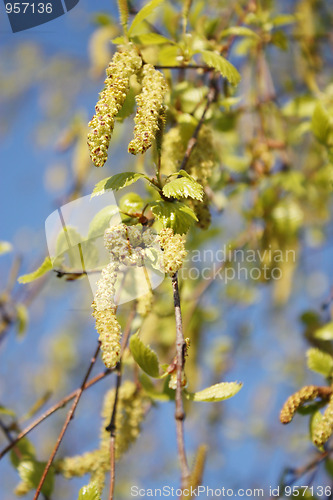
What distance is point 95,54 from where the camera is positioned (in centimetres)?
201

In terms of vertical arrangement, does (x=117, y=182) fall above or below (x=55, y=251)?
above

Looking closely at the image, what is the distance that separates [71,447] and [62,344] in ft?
3.65

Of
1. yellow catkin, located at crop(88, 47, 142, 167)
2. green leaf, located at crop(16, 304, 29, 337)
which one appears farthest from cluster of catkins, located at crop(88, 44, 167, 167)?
green leaf, located at crop(16, 304, 29, 337)

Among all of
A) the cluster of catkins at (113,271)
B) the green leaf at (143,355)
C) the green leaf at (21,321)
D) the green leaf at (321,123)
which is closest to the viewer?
the cluster of catkins at (113,271)

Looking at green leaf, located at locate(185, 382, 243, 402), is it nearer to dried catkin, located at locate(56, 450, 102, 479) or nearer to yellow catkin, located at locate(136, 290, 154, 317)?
yellow catkin, located at locate(136, 290, 154, 317)

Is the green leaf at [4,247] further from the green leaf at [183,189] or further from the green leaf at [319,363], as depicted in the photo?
the green leaf at [319,363]

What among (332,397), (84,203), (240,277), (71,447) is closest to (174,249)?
(84,203)

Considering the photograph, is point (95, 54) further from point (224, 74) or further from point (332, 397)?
point (332, 397)

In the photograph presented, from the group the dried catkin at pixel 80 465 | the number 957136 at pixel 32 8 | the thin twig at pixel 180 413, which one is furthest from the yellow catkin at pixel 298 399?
the number 957136 at pixel 32 8

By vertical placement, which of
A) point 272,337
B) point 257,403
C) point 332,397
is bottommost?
point 257,403

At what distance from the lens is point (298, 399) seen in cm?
110

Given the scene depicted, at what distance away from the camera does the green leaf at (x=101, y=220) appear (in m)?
1.04

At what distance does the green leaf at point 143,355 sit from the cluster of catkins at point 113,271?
4.7 inches

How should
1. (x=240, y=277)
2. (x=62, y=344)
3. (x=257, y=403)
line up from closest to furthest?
(x=240, y=277) → (x=257, y=403) → (x=62, y=344)
